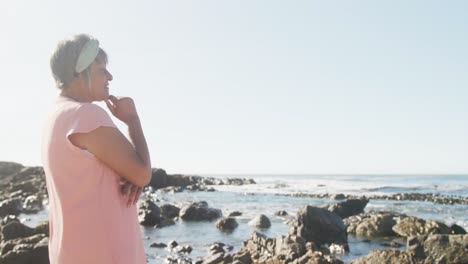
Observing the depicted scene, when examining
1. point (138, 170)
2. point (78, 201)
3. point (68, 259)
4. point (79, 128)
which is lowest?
point (68, 259)

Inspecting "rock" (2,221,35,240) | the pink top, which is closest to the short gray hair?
the pink top

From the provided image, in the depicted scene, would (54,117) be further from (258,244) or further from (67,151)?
(258,244)

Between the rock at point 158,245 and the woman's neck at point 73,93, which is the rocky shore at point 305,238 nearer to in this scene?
the rock at point 158,245

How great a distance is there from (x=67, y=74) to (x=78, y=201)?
0.62m

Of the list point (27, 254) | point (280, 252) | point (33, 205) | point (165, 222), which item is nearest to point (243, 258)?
point (280, 252)

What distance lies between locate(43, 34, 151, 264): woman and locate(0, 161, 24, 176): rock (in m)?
56.5

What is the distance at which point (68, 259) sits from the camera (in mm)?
2311

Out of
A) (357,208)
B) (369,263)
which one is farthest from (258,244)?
(357,208)

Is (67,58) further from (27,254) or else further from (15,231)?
(15,231)

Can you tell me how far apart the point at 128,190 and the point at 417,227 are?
15.8 meters

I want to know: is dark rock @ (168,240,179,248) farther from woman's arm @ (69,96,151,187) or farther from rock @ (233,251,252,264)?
woman's arm @ (69,96,151,187)

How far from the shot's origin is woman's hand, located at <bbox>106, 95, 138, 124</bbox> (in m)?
2.50

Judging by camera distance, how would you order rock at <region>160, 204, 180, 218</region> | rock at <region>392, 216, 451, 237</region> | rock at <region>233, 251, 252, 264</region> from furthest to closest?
rock at <region>160, 204, 180, 218</region>, rock at <region>392, 216, 451, 237</region>, rock at <region>233, 251, 252, 264</region>

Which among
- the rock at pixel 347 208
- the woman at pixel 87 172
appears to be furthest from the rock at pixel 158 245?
the woman at pixel 87 172
